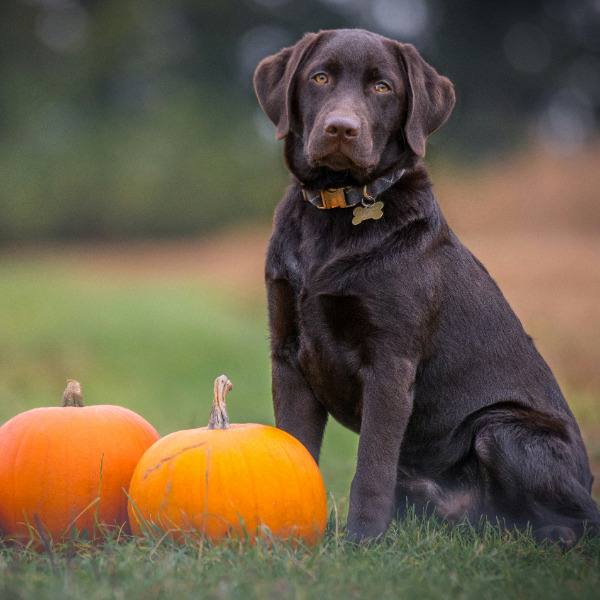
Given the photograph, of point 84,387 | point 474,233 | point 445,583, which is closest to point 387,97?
point 445,583

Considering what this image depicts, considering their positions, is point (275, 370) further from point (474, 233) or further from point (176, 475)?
point (474, 233)

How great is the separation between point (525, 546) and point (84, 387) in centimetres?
515

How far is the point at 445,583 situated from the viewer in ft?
6.62

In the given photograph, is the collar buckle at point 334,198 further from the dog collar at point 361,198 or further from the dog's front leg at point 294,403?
the dog's front leg at point 294,403

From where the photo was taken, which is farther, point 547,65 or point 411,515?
point 547,65

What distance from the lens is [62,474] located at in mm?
2594

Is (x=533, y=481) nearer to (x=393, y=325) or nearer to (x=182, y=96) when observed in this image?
(x=393, y=325)

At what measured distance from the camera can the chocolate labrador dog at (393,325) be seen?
261cm

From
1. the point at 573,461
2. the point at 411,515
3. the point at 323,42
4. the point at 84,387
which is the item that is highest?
the point at 323,42

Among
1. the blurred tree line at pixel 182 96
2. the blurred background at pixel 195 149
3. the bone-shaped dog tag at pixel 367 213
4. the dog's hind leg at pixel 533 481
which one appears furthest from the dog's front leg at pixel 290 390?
the blurred tree line at pixel 182 96

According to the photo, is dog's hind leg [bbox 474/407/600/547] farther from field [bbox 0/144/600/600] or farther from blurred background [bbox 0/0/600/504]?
blurred background [bbox 0/0/600/504]

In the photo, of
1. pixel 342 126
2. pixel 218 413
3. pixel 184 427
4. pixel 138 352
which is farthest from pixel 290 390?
pixel 138 352

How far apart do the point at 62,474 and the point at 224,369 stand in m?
5.22

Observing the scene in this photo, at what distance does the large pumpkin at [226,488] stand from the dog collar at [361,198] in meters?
0.87
